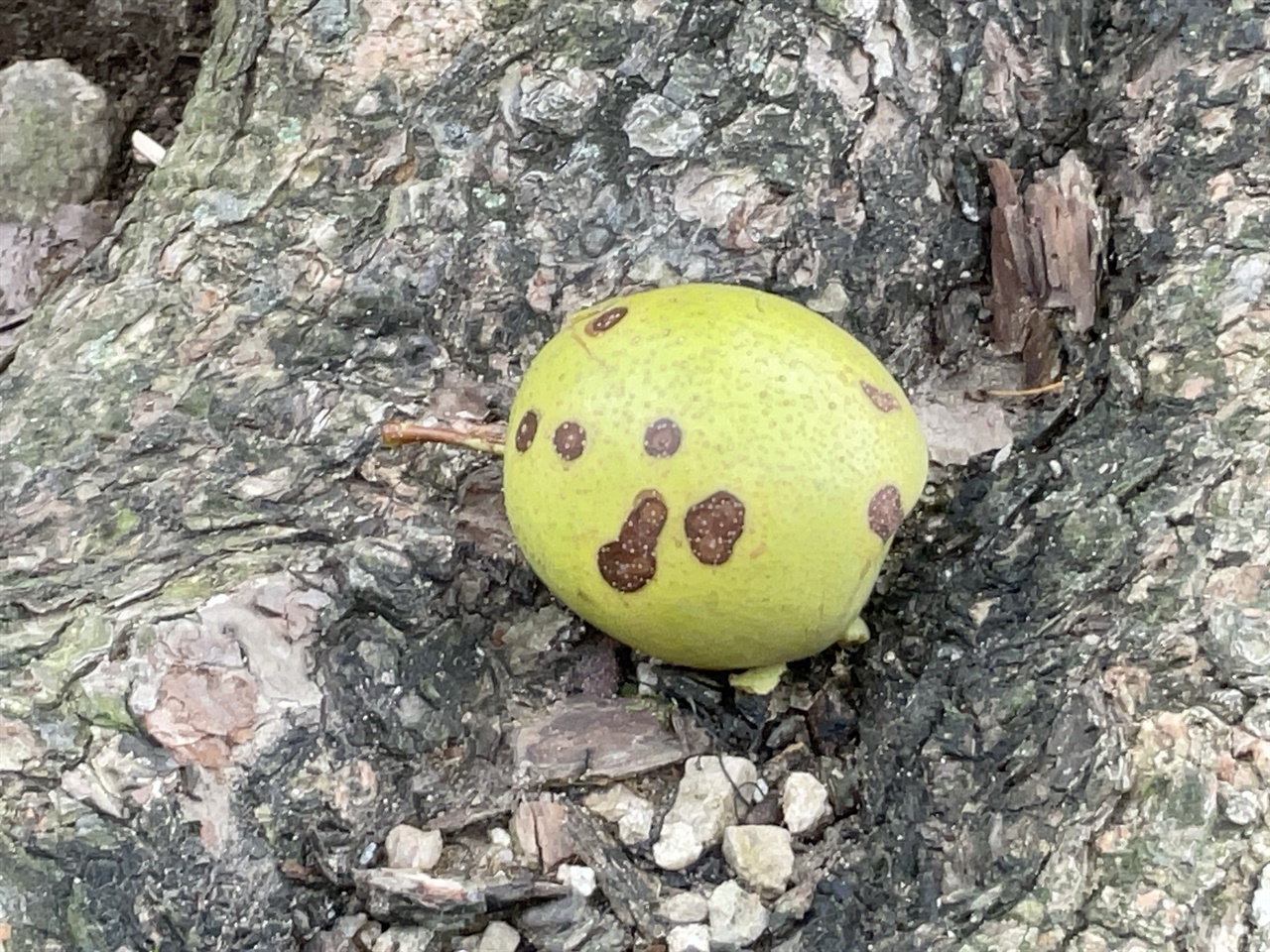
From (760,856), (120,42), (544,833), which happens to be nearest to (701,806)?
(760,856)

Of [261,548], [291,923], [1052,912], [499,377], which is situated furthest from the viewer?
[499,377]

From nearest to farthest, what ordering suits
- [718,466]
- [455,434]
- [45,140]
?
[718,466] < [455,434] < [45,140]

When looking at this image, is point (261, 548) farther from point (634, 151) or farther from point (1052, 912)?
point (1052, 912)

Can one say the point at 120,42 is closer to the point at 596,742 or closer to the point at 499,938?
the point at 596,742

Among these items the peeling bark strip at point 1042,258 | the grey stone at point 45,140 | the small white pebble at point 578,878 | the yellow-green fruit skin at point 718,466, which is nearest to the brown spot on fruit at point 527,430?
the yellow-green fruit skin at point 718,466

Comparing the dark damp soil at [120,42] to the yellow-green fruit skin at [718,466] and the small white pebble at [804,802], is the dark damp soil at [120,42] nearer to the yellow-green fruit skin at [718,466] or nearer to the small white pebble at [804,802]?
the yellow-green fruit skin at [718,466]

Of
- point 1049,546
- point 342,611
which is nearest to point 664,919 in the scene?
point 342,611
